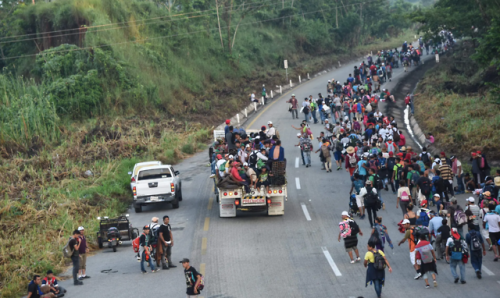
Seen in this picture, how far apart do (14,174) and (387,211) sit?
17963 millimetres

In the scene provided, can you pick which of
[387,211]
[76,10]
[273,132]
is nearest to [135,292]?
[387,211]

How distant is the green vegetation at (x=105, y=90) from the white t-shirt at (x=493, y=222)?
11.6 meters

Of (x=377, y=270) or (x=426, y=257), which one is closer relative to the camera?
(x=377, y=270)

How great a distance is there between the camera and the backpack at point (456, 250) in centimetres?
1375

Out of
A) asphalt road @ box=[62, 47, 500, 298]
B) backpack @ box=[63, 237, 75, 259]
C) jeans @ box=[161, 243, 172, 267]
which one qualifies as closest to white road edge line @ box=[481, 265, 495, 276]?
asphalt road @ box=[62, 47, 500, 298]

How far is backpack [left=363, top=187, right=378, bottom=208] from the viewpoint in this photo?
18.5m

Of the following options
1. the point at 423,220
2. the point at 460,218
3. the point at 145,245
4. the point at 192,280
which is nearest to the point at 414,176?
the point at 423,220

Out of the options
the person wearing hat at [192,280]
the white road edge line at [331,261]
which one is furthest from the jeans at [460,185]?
the person wearing hat at [192,280]

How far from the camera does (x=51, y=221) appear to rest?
71.9 feet

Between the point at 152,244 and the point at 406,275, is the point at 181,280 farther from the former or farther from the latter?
the point at 406,275

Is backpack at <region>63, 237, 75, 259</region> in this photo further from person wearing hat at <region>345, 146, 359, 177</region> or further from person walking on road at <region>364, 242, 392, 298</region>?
person wearing hat at <region>345, 146, 359, 177</region>

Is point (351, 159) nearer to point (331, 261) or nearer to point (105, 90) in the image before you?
point (331, 261)

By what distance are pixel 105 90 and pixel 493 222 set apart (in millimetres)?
Result: 33460

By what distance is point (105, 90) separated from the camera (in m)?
43.9
